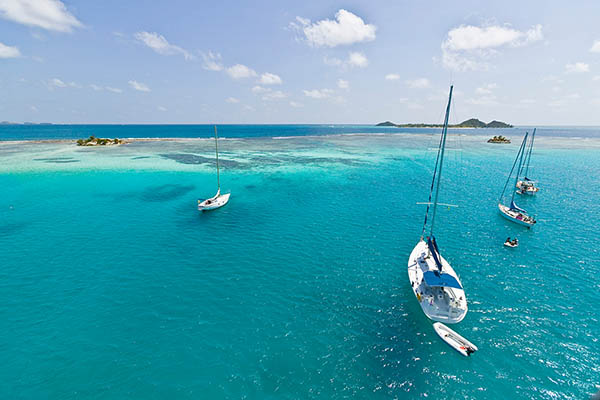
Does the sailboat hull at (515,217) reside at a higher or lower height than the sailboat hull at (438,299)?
higher

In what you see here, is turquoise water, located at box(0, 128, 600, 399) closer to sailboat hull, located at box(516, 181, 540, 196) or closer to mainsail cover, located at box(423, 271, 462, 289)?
mainsail cover, located at box(423, 271, 462, 289)

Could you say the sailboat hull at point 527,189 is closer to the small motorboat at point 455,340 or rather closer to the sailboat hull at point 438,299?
the sailboat hull at point 438,299

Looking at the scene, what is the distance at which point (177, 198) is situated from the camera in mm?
54656

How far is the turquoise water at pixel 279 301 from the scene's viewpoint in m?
18.1

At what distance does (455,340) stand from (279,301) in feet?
50.7

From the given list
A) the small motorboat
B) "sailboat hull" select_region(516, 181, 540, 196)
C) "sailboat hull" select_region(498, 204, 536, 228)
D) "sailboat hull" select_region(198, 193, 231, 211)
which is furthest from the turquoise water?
"sailboat hull" select_region(516, 181, 540, 196)

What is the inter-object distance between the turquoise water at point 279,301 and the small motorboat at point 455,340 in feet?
2.10

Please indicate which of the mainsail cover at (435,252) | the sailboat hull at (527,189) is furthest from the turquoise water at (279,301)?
the sailboat hull at (527,189)

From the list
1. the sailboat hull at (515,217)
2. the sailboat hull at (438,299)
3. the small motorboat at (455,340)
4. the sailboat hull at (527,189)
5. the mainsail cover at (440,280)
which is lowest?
the small motorboat at (455,340)

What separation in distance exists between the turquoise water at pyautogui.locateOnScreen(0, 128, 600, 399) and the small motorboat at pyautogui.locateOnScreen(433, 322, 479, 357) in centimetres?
64

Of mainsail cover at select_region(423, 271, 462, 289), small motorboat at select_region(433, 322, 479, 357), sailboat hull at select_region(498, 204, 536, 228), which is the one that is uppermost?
mainsail cover at select_region(423, 271, 462, 289)

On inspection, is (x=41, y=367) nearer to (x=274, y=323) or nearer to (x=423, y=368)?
(x=274, y=323)

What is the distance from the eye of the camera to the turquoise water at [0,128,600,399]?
59.3 ft

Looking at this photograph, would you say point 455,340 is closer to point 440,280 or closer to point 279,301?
point 440,280
